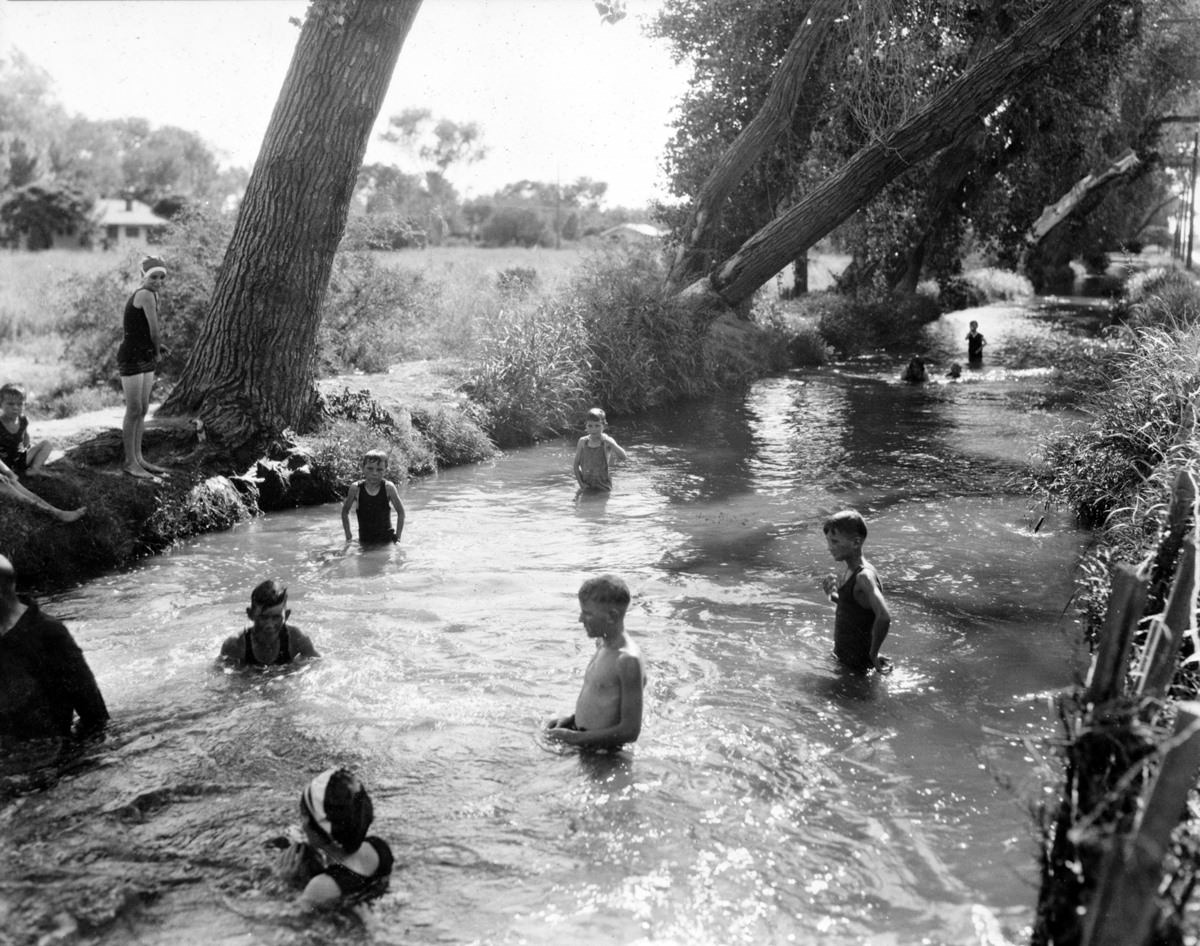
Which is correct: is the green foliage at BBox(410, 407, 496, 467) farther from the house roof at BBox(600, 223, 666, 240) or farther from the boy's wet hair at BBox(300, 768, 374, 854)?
the house roof at BBox(600, 223, 666, 240)

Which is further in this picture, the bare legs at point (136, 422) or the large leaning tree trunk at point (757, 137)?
the large leaning tree trunk at point (757, 137)

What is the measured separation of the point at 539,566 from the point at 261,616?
327 centimetres

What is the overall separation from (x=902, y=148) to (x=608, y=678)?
15126 mm

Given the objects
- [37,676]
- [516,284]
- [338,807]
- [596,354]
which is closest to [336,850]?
[338,807]

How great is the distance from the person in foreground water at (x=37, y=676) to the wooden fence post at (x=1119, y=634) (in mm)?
4629

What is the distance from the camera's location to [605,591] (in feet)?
18.7

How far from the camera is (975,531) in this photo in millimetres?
10844

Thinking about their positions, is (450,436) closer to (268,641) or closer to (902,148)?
(268,641)

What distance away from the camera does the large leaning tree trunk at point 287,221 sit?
12.0m

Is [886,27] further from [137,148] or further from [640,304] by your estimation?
[137,148]

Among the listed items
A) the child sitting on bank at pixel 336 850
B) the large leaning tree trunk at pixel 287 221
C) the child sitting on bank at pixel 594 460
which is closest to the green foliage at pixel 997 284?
the child sitting on bank at pixel 594 460

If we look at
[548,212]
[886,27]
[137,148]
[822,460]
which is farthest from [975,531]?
[137,148]

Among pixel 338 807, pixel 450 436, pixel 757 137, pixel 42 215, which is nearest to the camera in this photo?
pixel 338 807

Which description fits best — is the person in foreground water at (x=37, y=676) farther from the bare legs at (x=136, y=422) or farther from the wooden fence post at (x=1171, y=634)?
the wooden fence post at (x=1171, y=634)
